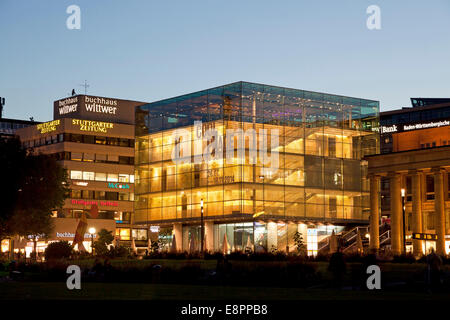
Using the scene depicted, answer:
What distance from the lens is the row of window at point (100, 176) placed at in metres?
143

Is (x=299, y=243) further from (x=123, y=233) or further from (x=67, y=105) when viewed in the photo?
(x=67, y=105)

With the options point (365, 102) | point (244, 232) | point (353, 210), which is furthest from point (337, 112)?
point (244, 232)

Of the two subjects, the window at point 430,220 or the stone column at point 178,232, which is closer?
the stone column at point 178,232

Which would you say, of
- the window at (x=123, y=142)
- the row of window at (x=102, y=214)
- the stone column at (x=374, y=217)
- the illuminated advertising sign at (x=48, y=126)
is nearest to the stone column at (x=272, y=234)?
the stone column at (x=374, y=217)

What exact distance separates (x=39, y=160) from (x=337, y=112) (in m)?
37.4

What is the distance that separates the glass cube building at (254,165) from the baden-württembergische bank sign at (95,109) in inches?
1623

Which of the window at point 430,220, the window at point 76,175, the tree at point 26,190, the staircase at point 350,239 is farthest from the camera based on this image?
the window at point 76,175

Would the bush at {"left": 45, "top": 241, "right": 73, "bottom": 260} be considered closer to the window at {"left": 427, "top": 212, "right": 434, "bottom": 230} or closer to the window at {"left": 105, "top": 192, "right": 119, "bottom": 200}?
the window at {"left": 427, "top": 212, "right": 434, "bottom": 230}

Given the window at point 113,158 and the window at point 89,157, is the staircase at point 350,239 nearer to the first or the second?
the window at point 113,158

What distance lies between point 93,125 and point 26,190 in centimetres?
6068

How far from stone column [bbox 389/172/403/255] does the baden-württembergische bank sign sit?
71181 millimetres
